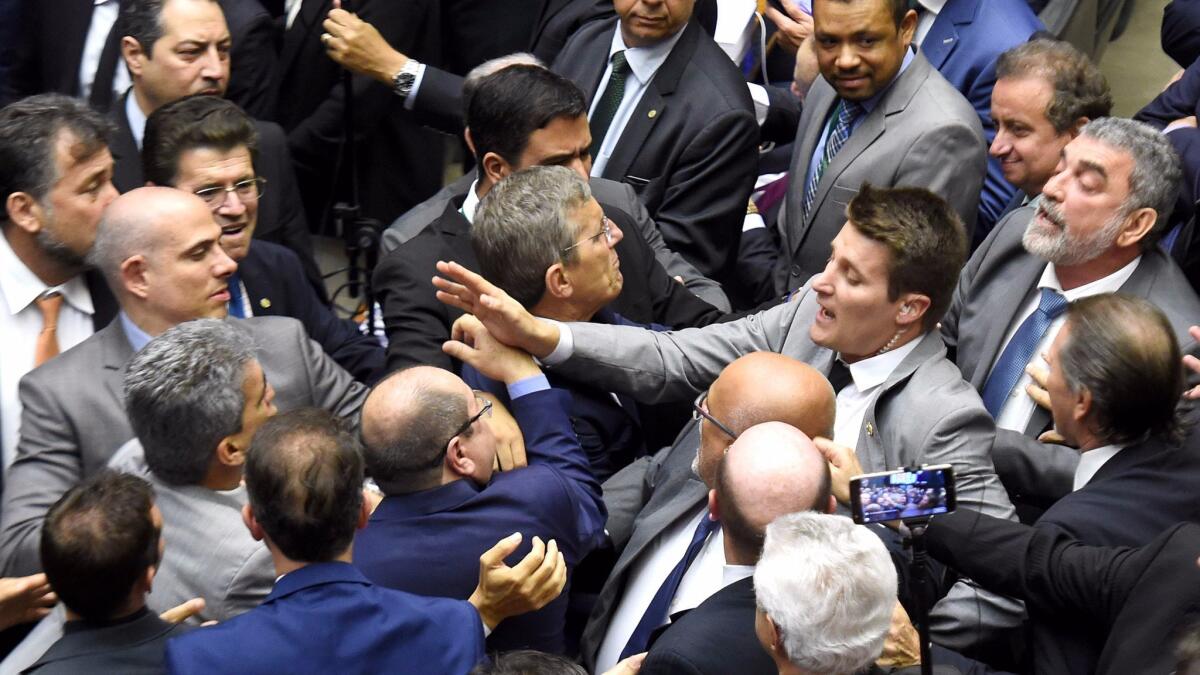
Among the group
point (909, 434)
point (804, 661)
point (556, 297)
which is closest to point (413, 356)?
point (556, 297)

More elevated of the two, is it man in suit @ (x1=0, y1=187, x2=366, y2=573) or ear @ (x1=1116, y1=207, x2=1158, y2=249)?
ear @ (x1=1116, y1=207, x2=1158, y2=249)

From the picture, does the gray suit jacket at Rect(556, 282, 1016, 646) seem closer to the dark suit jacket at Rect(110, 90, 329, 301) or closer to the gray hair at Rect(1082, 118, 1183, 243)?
the gray hair at Rect(1082, 118, 1183, 243)

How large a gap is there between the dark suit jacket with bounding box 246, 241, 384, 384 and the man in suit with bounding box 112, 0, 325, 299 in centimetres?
32

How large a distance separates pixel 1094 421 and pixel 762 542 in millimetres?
888

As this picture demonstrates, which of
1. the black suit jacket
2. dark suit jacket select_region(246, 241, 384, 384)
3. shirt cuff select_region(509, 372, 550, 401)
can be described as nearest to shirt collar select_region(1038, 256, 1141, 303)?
the black suit jacket

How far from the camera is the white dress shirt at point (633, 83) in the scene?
4.91 metres

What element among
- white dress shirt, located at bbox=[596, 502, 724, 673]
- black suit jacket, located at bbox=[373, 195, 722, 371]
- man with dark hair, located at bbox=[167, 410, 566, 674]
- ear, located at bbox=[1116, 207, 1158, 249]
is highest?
ear, located at bbox=[1116, 207, 1158, 249]

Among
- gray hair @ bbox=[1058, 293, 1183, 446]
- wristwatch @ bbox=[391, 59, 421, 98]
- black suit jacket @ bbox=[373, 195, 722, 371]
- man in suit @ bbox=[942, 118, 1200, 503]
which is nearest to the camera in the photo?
gray hair @ bbox=[1058, 293, 1183, 446]

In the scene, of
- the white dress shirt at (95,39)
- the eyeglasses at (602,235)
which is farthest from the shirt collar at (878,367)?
the white dress shirt at (95,39)

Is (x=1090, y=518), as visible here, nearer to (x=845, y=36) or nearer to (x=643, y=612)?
(x=643, y=612)

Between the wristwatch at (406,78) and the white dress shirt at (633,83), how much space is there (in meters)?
0.78

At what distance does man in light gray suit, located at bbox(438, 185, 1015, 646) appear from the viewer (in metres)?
3.21

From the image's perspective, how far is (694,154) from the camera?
15.6 feet

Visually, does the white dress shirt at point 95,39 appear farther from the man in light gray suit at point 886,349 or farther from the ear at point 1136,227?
the ear at point 1136,227
